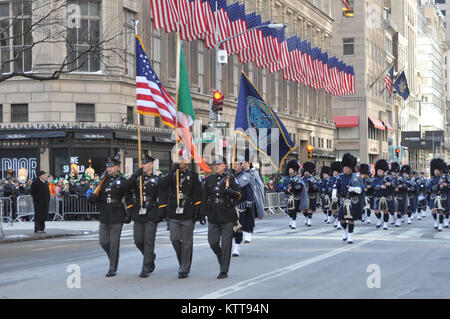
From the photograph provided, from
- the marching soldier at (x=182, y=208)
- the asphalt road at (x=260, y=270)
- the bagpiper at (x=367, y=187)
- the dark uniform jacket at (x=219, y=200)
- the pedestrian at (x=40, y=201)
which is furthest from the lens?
the bagpiper at (x=367, y=187)

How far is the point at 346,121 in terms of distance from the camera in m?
92.1

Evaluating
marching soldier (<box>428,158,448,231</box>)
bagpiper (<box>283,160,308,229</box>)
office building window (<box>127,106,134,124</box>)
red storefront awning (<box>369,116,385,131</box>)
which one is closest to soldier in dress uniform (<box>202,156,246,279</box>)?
bagpiper (<box>283,160,308,229</box>)

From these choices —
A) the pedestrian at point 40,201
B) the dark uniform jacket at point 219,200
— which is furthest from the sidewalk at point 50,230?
the dark uniform jacket at point 219,200

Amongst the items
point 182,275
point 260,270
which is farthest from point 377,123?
point 182,275

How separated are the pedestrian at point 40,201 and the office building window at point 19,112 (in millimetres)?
13988

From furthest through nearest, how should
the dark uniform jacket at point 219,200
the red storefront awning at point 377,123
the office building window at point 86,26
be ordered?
the red storefront awning at point 377,123
the office building window at point 86,26
the dark uniform jacket at point 219,200

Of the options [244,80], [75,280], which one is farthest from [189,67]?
[75,280]

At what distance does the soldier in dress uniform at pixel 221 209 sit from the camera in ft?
42.8

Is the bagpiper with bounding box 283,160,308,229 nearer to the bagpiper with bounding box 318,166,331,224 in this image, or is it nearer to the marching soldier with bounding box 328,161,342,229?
the marching soldier with bounding box 328,161,342,229

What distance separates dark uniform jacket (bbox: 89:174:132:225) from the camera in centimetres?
1320

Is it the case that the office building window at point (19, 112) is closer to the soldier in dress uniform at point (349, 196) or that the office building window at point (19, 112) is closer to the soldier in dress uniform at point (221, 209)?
the soldier in dress uniform at point (349, 196)

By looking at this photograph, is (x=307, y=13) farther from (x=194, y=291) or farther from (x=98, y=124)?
Result: (x=194, y=291)

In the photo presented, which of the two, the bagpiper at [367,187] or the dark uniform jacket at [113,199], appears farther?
the bagpiper at [367,187]

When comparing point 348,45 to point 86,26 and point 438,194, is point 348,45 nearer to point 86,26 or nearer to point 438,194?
point 86,26
